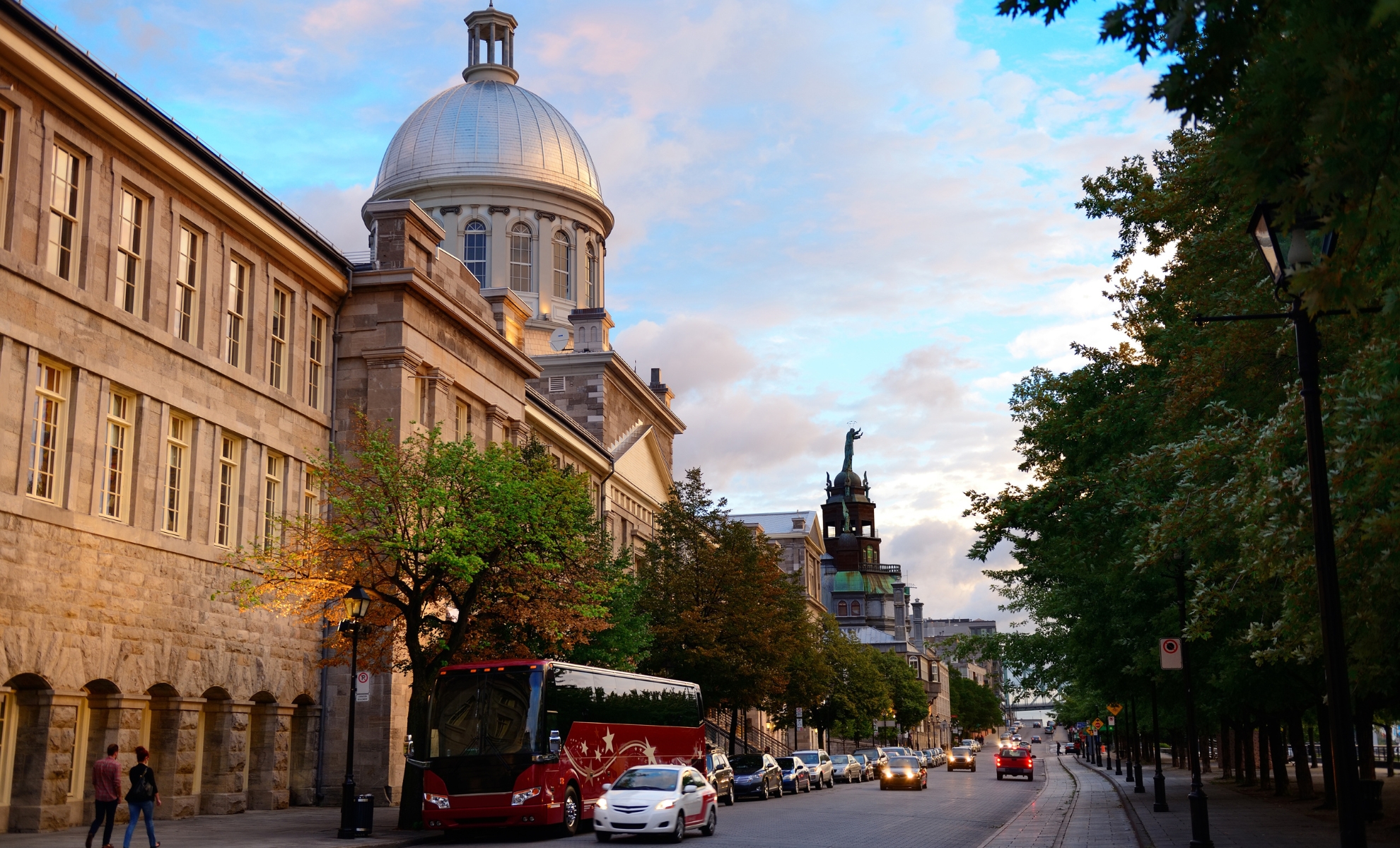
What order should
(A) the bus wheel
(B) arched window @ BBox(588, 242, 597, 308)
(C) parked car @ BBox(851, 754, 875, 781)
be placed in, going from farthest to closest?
(B) arched window @ BBox(588, 242, 597, 308)
(C) parked car @ BBox(851, 754, 875, 781)
(A) the bus wheel

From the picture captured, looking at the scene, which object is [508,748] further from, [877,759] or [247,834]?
[877,759]

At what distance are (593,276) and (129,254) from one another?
169ft

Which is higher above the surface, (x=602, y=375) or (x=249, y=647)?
(x=602, y=375)

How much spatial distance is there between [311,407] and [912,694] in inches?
3956

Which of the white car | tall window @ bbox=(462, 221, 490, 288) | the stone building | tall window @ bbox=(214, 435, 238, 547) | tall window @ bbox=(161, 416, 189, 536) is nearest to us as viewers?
the stone building

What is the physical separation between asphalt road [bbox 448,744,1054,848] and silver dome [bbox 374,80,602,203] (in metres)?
40.6

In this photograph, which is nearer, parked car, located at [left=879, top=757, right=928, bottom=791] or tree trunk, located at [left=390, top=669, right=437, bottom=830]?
tree trunk, located at [left=390, top=669, right=437, bottom=830]

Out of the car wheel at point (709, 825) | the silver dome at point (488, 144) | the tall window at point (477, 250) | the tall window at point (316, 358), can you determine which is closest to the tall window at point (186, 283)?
the tall window at point (316, 358)

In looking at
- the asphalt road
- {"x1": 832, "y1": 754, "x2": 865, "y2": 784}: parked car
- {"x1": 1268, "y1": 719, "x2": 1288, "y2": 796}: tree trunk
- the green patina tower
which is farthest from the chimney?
the green patina tower

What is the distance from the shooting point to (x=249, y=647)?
3009 centimetres

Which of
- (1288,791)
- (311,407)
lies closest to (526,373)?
(311,407)

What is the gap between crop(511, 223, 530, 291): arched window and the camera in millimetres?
74625

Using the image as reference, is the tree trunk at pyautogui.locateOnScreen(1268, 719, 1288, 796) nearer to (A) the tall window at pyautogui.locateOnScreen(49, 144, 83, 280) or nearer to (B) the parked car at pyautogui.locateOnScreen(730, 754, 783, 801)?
(B) the parked car at pyautogui.locateOnScreen(730, 754, 783, 801)

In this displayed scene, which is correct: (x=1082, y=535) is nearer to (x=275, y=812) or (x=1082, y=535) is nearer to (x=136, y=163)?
(x=275, y=812)
